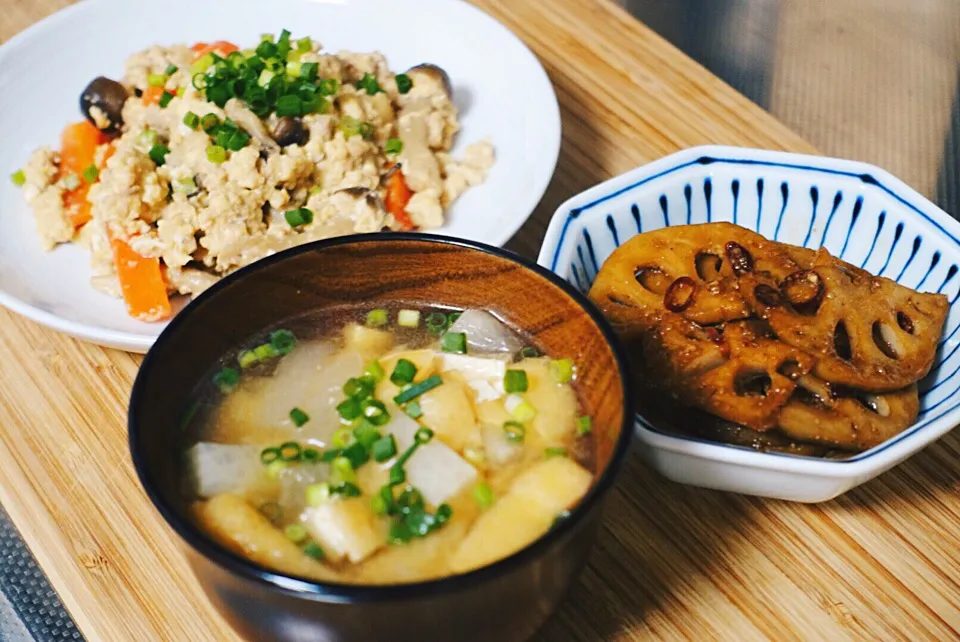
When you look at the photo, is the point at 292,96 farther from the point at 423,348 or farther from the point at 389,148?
the point at 423,348

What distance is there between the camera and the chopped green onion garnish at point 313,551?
1173 mm

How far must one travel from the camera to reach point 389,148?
227 centimetres

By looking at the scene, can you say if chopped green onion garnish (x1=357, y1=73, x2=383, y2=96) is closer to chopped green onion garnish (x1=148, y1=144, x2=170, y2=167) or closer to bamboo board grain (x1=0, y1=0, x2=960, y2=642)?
chopped green onion garnish (x1=148, y1=144, x2=170, y2=167)

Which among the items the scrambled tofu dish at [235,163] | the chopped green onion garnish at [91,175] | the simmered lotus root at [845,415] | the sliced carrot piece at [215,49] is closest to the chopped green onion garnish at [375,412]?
the simmered lotus root at [845,415]

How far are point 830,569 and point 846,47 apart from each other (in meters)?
2.56

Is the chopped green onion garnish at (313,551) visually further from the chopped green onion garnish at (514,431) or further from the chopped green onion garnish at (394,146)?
the chopped green onion garnish at (394,146)

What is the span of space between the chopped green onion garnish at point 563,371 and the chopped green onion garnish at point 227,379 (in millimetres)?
477

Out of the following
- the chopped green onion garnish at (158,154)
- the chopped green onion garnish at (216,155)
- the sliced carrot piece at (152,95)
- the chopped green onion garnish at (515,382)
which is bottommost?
the chopped green onion garnish at (158,154)

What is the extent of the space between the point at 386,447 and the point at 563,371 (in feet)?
0.97

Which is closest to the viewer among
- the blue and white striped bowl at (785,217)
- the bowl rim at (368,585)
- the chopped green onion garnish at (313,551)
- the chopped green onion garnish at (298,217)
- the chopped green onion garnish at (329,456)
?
the bowl rim at (368,585)

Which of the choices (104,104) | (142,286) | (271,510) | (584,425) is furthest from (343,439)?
(104,104)

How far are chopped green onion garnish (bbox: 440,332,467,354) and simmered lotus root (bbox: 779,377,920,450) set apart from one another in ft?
1.67

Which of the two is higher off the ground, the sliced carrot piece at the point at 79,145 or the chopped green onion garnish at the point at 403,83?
the chopped green onion garnish at the point at 403,83

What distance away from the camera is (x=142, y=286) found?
76.8 inches
